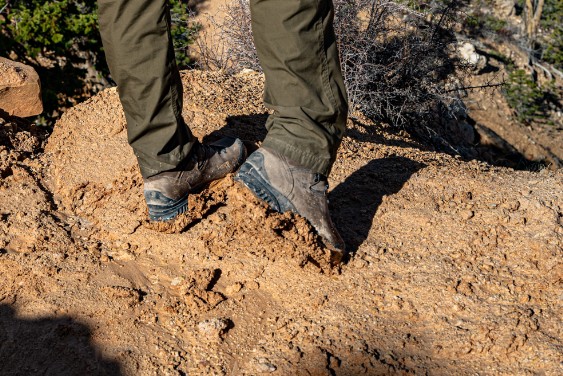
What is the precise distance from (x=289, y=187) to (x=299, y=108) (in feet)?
1.01

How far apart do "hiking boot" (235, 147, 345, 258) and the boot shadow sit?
0.22 meters

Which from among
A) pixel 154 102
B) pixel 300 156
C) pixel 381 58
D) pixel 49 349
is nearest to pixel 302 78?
pixel 300 156

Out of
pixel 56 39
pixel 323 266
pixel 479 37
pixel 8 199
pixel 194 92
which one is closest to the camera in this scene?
pixel 323 266

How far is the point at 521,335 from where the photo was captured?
2.25 m

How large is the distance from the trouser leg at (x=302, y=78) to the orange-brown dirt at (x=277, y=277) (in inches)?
11.1

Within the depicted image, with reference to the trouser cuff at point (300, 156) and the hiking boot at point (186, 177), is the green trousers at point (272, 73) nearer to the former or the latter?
the trouser cuff at point (300, 156)

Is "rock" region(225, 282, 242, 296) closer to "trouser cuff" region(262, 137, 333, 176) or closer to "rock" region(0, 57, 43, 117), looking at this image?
"trouser cuff" region(262, 137, 333, 176)

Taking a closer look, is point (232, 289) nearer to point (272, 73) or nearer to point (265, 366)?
point (265, 366)

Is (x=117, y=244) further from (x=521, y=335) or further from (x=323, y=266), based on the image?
(x=521, y=335)

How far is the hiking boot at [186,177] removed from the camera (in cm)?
262

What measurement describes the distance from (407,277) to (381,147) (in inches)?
50.7

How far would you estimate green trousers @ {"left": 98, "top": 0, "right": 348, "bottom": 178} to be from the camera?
7.43ft

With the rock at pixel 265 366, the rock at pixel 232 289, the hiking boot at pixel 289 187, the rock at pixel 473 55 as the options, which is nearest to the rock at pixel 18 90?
the hiking boot at pixel 289 187

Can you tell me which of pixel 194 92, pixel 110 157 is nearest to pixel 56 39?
pixel 194 92
